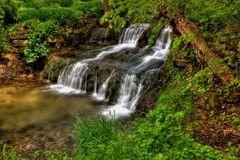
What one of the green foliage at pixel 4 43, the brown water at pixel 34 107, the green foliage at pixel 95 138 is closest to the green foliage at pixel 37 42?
the green foliage at pixel 4 43

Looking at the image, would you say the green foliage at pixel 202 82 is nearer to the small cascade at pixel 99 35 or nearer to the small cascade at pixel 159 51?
the small cascade at pixel 159 51

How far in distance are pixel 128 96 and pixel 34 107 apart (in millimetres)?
3165

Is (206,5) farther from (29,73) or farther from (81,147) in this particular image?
(29,73)

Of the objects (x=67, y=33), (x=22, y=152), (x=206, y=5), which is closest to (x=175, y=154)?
(x=206, y=5)

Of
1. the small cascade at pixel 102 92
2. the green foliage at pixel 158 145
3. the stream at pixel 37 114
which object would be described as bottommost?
the stream at pixel 37 114

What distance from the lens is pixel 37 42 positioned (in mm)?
15094

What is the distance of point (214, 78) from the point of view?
6926 millimetres

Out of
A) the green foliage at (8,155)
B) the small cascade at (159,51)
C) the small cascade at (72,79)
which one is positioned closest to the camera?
the green foliage at (8,155)

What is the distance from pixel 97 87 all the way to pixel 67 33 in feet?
17.1

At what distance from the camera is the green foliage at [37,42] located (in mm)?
14859

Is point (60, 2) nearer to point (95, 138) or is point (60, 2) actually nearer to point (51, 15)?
point (51, 15)

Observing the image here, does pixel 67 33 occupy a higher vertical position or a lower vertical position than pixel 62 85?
higher

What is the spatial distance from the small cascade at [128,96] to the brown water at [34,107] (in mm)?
741

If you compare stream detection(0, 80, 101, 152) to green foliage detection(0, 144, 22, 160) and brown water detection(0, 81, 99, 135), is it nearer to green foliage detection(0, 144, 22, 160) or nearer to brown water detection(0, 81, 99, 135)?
brown water detection(0, 81, 99, 135)
